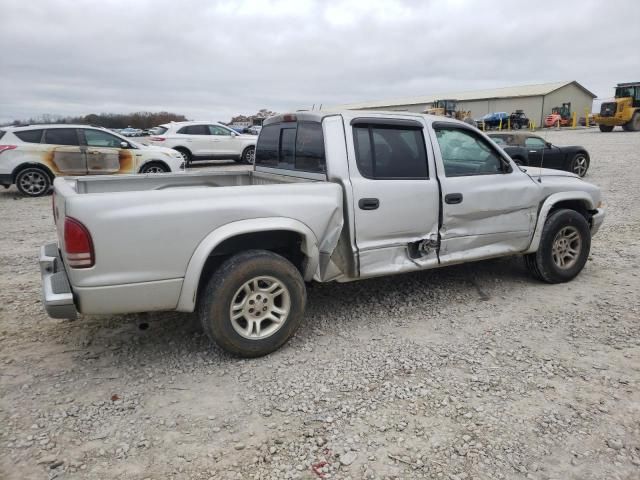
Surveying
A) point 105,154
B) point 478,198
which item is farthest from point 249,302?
point 105,154

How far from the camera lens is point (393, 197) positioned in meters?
4.02

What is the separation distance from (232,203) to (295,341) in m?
1.28

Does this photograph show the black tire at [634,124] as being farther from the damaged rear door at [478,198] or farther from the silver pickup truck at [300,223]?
the damaged rear door at [478,198]

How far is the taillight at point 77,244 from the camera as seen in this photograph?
2.96 meters

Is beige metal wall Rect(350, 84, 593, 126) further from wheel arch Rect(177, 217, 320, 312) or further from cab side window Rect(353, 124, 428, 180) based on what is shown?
wheel arch Rect(177, 217, 320, 312)

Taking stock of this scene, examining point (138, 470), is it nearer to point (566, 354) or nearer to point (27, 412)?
point (27, 412)

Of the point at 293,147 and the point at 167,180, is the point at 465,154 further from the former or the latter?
the point at 167,180

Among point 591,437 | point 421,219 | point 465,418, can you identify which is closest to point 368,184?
point 421,219

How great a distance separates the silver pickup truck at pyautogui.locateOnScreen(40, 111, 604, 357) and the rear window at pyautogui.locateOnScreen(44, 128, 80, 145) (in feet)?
26.6

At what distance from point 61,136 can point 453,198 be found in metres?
10.4

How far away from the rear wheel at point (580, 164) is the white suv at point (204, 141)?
9.91 m

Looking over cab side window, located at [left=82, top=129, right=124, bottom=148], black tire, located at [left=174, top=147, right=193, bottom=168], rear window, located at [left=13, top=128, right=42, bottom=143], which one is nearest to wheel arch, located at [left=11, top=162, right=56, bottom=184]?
rear window, located at [left=13, top=128, right=42, bottom=143]

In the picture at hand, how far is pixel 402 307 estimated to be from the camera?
460cm

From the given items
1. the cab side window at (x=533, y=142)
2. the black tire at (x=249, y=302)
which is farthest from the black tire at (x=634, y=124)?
the black tire at (x=249, y=302)
